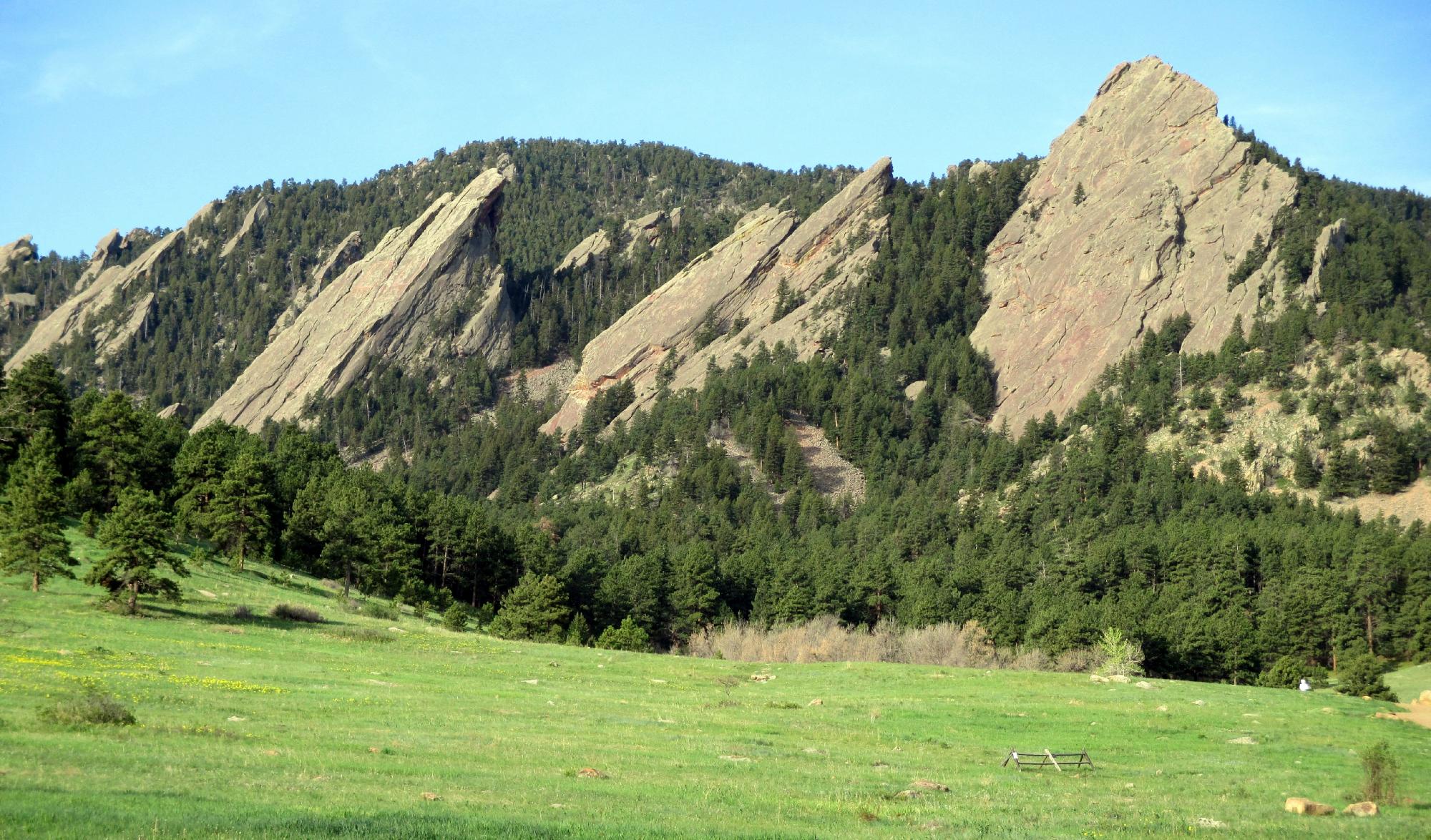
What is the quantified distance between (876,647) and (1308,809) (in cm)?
6640

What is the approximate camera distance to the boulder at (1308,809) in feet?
98.3

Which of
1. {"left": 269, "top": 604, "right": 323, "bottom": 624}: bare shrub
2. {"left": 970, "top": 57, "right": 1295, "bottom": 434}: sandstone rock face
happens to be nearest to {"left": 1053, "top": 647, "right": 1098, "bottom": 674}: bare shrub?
{"left": 269, "top": 604, "right": 323, "bottom": 624}: bare shrub

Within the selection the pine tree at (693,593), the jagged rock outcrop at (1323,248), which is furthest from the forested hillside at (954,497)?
the jagged rock outcrop at (1323,248)

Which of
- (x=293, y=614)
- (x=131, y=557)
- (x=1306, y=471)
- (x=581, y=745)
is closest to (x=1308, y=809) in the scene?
(x=581, y=745)

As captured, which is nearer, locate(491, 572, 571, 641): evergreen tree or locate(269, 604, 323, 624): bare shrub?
locate(269, 604, 323, 624): bare shrub

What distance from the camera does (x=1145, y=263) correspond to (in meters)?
182

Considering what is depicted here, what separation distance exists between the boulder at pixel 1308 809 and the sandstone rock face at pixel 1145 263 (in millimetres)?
147112

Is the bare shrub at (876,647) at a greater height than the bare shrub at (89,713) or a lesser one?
lesser

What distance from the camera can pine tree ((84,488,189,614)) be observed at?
56.0m

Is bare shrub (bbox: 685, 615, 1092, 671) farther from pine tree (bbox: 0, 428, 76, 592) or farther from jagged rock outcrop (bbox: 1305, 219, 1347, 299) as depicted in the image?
jagged rock outcrop (bbox: 1305, 219, 1347, 299)

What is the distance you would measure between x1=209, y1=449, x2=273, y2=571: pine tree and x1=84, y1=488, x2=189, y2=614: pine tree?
70.1ft

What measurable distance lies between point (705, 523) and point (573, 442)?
168 ft

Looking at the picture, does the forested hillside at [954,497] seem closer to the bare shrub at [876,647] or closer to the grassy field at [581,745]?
the bare shrub at [876,647]

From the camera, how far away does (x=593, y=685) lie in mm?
55469
